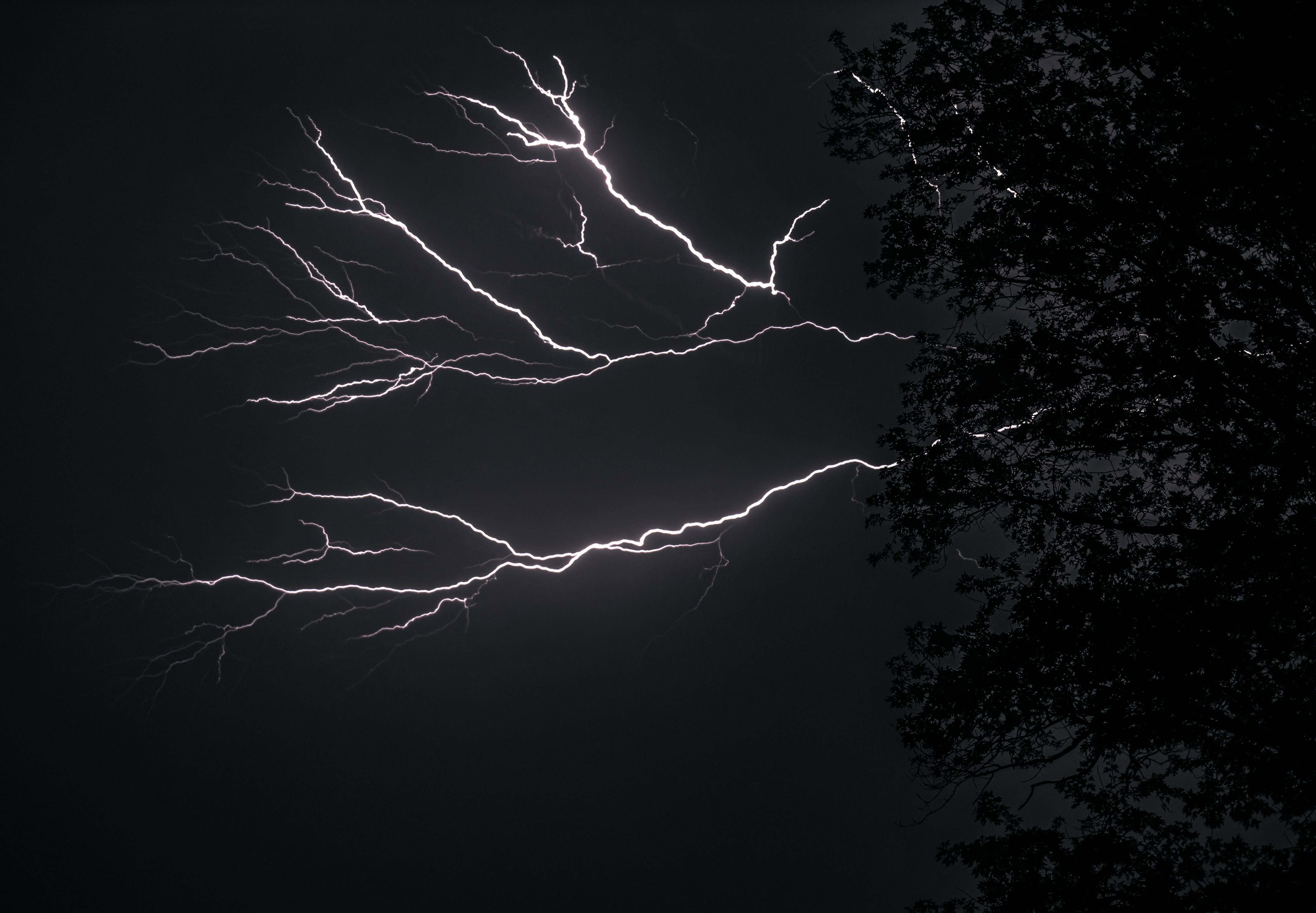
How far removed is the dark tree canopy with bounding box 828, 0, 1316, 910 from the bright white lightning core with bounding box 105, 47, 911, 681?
2.64 m

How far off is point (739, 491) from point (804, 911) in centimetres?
328

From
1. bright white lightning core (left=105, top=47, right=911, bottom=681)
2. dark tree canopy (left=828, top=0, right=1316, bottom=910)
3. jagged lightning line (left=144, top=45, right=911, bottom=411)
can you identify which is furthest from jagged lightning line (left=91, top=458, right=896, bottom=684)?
dark tree canopy (left=828, top=0, right=1316, bottom=910)

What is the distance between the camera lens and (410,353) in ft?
17.0

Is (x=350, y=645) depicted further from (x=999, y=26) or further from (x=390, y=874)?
(x=999, y=26)

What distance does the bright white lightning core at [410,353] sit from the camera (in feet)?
15.9

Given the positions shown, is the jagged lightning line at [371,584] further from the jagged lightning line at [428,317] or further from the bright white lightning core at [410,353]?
the jagged lightning line at [428,317]

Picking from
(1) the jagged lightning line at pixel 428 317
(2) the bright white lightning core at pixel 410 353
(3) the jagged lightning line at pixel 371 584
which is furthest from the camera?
(1) the jagged lightning line at pixel 428 317

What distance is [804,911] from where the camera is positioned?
16.7 feet

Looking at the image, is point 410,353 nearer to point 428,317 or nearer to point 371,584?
point 428,317

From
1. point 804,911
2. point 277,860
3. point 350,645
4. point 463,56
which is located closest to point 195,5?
point 463,56

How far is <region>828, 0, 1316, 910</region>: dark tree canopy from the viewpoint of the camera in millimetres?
2260

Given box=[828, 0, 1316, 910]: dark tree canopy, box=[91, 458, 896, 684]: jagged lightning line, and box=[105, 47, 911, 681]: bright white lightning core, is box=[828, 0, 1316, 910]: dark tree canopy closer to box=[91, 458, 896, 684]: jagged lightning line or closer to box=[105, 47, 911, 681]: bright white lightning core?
box=[91, 458, 896, 684]: jagged lightning line

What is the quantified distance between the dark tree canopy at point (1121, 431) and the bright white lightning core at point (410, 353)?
2.64 metres

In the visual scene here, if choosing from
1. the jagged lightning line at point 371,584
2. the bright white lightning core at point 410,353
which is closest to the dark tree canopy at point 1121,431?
the jagged lightning line at point 371,584
